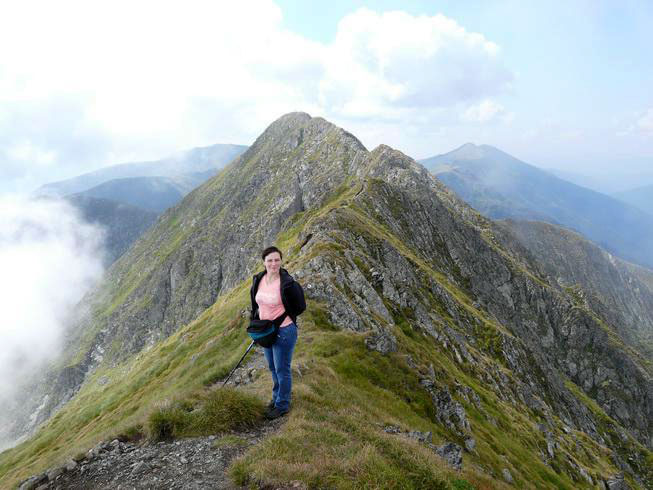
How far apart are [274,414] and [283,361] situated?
5.90 feet

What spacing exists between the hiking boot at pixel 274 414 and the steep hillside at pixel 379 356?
0.46 m

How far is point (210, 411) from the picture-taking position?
12.9 metres

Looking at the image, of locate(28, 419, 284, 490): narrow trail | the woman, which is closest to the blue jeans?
the woman

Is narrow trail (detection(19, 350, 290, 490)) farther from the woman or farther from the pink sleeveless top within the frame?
the pink sleeveless top

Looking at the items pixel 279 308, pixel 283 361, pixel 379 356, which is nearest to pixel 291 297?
pixel 279 308

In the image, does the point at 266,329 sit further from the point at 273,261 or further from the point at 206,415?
the point at 206,415

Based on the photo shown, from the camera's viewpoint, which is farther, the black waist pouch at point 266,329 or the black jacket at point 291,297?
the black waist pouch at point 266,329

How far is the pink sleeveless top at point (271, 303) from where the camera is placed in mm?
12617

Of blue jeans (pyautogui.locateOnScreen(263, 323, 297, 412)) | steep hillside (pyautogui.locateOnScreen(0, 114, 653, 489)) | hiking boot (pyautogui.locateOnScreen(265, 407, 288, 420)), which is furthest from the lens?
steep hillside (pyautogui.locateOnScreen(0, 114, 653, 489))

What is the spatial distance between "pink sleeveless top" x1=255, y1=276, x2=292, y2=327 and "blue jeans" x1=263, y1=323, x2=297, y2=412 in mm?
376

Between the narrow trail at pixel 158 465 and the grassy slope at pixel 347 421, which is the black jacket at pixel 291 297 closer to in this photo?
the grassy slope at pixel 347 421

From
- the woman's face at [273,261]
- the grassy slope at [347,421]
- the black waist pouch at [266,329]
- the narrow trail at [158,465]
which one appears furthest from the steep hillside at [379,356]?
the woman's face at [273,261]

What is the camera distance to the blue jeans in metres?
12.8

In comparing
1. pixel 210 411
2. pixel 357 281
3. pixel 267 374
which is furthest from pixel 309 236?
pixel 210 411
